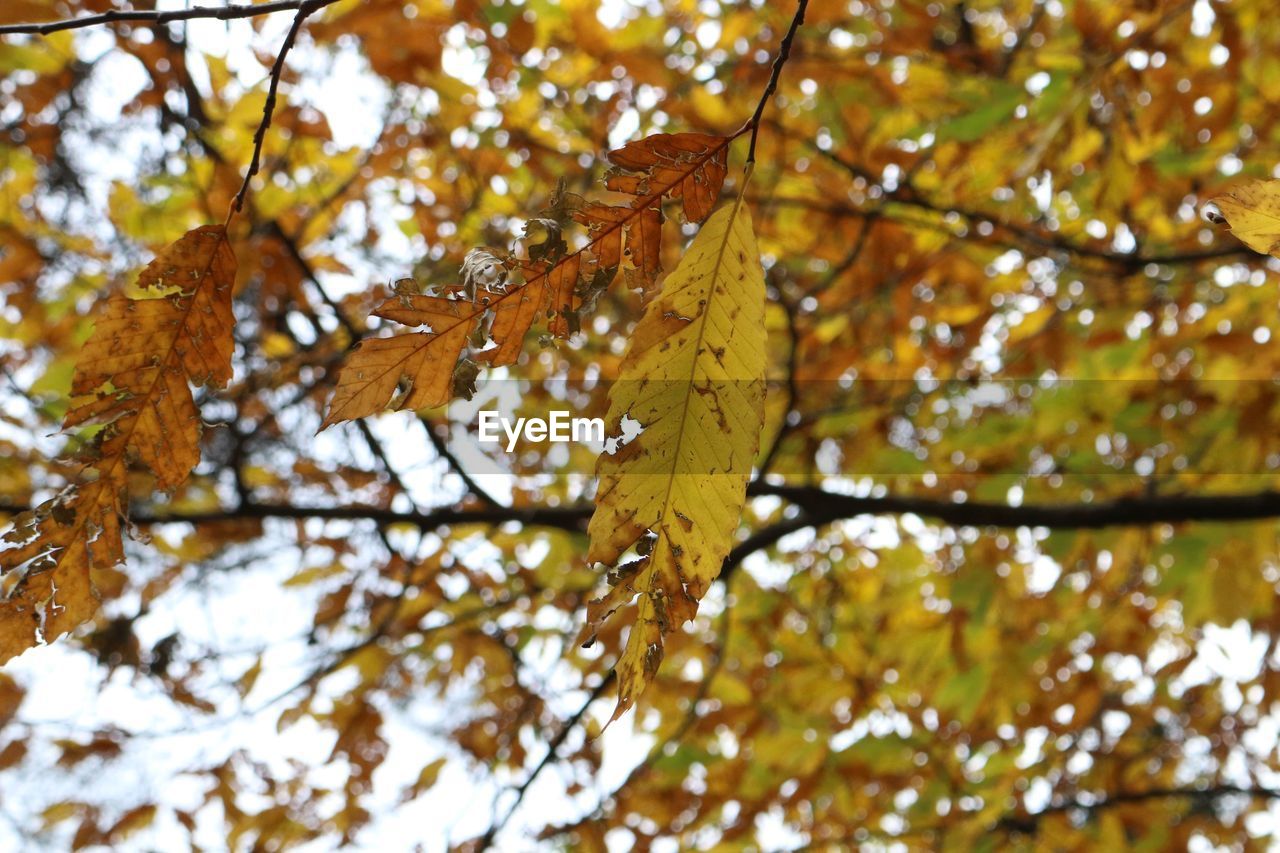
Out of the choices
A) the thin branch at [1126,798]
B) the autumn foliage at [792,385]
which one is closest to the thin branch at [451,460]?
the autumn foliage at [792,385]

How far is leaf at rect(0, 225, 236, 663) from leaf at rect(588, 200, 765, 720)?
0.22 meters

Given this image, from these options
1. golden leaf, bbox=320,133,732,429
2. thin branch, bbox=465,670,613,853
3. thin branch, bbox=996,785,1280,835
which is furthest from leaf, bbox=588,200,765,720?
thin branch, bbox=996,785,1280,835

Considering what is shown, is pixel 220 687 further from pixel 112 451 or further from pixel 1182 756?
pixel 1182 756

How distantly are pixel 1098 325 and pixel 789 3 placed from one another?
0.94 meters

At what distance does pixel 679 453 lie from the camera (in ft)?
1.48

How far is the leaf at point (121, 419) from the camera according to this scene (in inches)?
18.6

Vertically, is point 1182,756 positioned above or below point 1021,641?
below

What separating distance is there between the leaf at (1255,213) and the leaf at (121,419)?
0.50 metres

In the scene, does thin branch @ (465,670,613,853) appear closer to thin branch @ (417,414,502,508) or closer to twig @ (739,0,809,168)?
thin branch @ (417,414,502,508)

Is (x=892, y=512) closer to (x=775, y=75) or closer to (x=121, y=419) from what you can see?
(x=775, y=75)

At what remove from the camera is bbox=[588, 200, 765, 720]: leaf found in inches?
17.5

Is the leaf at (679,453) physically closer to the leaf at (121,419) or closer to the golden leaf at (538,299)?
the golden leaf at (538,299)

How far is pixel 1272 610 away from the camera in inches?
77.9

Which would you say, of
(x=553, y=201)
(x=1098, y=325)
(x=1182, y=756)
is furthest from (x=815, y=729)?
(x=1182, y=756)
